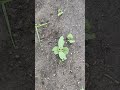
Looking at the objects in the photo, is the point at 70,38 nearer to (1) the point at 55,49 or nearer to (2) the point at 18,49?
(1) the point at 55,49

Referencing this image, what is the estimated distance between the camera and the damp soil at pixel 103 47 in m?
2.53

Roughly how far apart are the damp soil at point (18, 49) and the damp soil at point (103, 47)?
395 mm

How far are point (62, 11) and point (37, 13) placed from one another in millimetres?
118

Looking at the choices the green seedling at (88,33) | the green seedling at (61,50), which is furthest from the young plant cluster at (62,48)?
the green seedling at (88,33)

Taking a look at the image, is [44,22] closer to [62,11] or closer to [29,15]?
[62,11]

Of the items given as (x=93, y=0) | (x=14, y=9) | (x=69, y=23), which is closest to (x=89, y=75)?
(x=93, y=0)

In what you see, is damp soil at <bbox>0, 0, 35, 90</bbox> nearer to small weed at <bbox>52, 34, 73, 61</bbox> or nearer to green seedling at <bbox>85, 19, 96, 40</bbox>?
green seedling at <bbox>85, 19, 96, 40</bbox>

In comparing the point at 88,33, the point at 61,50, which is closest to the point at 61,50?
the point at 61,50

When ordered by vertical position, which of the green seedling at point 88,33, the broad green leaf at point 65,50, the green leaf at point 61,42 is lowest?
the broad green leaf at point 65,50

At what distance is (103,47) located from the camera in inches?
100

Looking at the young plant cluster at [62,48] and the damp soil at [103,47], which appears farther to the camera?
the damp soil at [103,47]

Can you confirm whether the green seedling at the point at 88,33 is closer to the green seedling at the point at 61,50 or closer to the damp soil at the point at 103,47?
the damp soil at the point at 103,47

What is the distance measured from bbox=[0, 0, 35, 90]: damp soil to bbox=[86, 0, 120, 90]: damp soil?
395 mm

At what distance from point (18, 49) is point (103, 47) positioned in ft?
1.92
